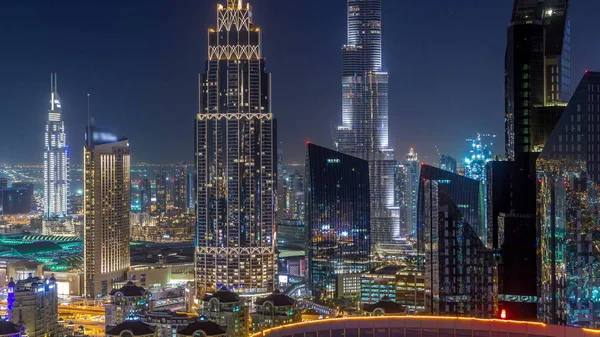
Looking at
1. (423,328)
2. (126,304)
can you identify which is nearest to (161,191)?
(126,304)

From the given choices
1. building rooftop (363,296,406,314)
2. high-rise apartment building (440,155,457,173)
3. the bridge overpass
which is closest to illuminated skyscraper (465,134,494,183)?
high-rise apartment building (440,155,457,173)

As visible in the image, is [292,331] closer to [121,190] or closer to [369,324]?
[369,324]

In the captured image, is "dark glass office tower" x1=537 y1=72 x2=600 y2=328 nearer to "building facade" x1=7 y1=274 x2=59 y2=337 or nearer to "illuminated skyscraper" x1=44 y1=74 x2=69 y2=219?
"building facade" x1=7 y1=274 x2=59 y2=337

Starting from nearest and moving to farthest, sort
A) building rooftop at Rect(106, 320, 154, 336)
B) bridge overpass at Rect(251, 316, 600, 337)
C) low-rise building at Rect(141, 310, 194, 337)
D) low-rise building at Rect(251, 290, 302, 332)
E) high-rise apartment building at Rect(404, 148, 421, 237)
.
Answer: bridge overpass at Rect(251, 316, 600, 337) < building rooftop at Rect(106, 320, 154, 336) < low-rise building at Rect(141, 310, 194, 337) < low-rise building at Rect(251, 290, 302, 332) < high-rise apartment building at Rect(404, 148, 421, 237)

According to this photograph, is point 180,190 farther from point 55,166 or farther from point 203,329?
point 203,329

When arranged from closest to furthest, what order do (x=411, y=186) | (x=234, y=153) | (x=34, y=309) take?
(x=34, y=309)
(x=234, y=153)
(x=411, y=186)

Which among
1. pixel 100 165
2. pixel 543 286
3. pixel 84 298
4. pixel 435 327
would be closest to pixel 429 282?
pixel 543 286
